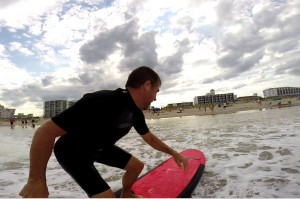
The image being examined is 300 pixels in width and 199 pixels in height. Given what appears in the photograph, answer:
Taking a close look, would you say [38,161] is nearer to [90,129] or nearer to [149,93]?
[90,129]

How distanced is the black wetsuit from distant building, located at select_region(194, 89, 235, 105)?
583 ft

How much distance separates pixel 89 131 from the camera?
215 centimetres

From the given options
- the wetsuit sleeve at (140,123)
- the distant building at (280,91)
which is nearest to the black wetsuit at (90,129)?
the wetsuit sleeve at (140,123)

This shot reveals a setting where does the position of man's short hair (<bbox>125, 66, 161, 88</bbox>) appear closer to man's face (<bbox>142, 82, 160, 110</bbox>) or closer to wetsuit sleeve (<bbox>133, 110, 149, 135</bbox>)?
man's face (<bbox>142, 82, 160, 110</bbox>)

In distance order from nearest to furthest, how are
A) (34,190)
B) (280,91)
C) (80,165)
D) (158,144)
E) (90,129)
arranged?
1. (34,190)
2. (90,129)
3. (80,165)
4. (158,144)
5. (280,91)

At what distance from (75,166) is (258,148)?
5.93 m

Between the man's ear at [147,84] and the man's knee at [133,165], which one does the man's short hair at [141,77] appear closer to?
the man's ear at [147,84]

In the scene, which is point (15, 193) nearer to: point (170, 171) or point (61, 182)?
point (61, 182)

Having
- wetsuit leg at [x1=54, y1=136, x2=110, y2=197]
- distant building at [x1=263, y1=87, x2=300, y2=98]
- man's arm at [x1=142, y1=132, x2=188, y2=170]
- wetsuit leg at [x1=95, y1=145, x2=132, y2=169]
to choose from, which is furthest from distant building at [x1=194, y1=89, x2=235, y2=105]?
wetsuit leg at [x1=54, y1=136, x2=110, y2=197]

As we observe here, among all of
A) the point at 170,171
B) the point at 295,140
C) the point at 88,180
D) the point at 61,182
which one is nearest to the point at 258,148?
the point at 295,140

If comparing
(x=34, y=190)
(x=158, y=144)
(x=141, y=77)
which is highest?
(x=141, y=77)

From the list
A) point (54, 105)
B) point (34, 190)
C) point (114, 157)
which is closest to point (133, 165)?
point (114, 157)

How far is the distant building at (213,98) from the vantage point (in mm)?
174000

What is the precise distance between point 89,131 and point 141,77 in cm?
72
